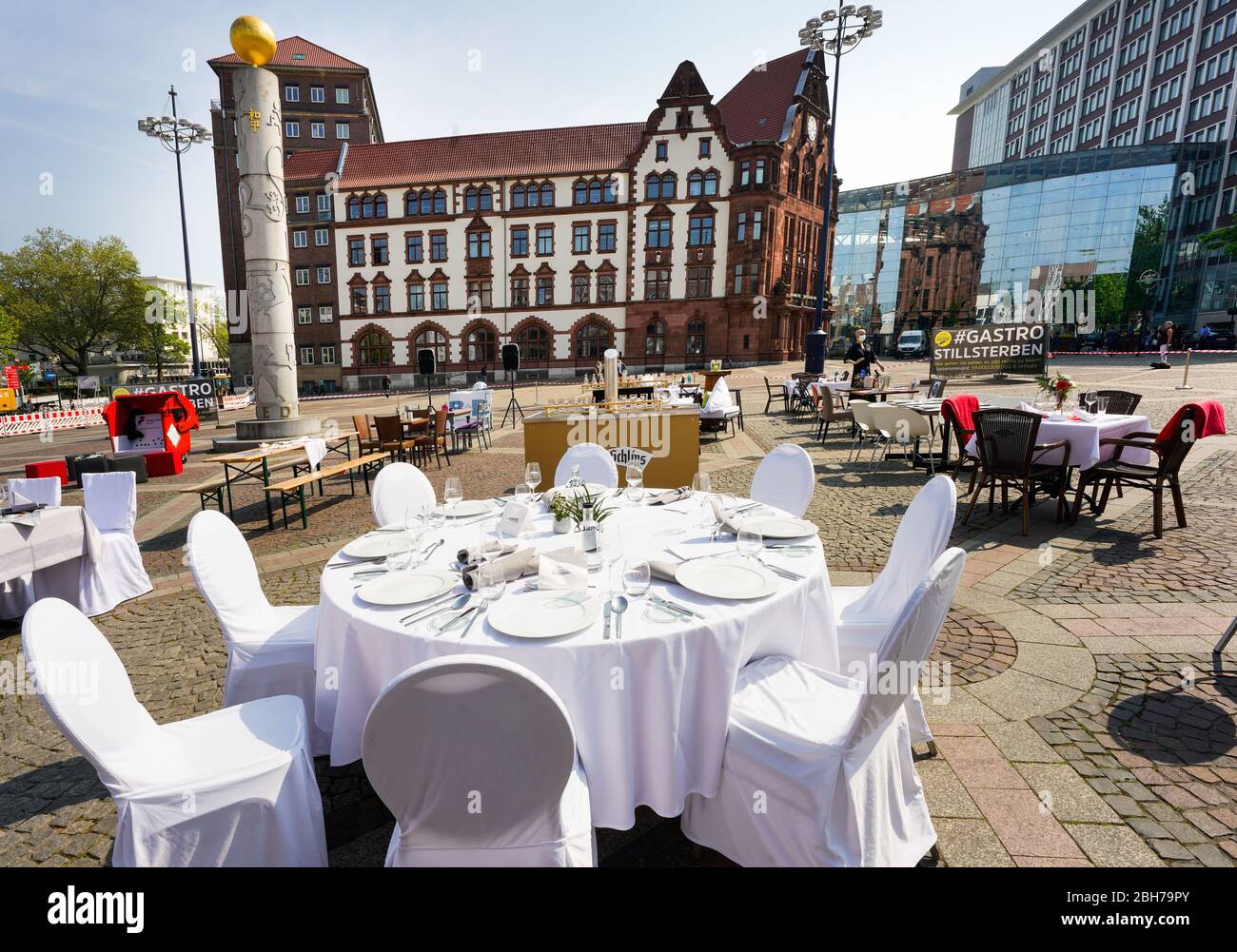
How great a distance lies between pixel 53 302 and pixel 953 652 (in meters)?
54.6

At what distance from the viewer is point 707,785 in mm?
2178

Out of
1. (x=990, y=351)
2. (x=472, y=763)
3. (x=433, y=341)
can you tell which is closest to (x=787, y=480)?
(x=472, y=763)

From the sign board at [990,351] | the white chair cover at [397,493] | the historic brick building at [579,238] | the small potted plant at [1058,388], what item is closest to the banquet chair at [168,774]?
the white chair cover at [397,493]

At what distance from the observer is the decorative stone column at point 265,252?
12781mm

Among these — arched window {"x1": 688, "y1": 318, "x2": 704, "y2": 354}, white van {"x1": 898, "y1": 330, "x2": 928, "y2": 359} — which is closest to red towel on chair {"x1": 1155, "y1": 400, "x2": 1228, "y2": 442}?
arched window {"x1": 688, "y1": 318, "x2": 704, "y2": 354}

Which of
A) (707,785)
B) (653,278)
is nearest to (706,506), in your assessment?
A: (707,785)

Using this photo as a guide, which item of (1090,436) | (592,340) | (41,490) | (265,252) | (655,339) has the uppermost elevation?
(265,252)

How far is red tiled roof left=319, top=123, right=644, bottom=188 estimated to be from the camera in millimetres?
36812

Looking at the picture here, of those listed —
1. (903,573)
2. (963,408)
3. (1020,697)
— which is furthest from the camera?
(963,408)

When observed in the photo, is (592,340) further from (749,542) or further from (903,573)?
(749,542)

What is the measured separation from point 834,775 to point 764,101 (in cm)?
4359

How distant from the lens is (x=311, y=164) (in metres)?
39.3

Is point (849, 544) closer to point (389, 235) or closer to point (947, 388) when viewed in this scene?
point (947, 388)

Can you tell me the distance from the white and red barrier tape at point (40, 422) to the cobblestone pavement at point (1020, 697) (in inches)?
773
